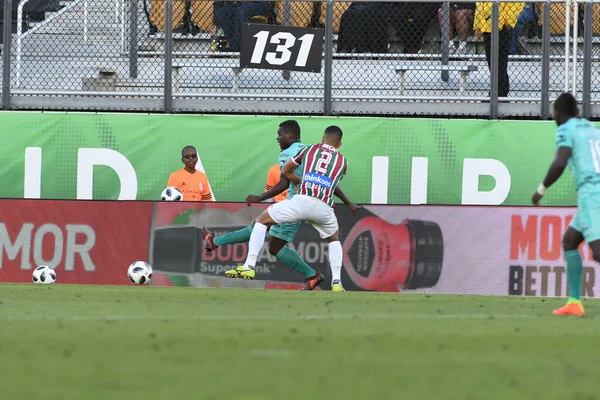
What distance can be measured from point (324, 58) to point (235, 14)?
1.44 metres

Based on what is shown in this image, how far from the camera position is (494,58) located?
17031 millimetres

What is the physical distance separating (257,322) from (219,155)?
911 cm

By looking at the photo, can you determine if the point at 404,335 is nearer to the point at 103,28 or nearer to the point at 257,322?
the point at 257,322

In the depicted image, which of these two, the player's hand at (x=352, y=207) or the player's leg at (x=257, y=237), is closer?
the player's leg at (x=257, y=237)

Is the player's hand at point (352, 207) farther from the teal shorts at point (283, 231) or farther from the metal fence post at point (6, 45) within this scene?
the metal fence post at point (6, 45)

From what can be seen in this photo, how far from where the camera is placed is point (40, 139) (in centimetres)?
1708

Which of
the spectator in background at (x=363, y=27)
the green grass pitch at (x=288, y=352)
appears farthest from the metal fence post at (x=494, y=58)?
the green grass pitch at (x=288, y=352)

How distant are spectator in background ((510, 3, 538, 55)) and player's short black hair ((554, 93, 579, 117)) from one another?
311 inches

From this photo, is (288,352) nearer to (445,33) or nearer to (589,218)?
(589,218)

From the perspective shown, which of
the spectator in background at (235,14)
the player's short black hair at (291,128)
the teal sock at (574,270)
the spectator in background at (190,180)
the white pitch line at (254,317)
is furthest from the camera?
the spectator in background at (235,14)

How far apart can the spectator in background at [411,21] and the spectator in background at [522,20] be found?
118 centimetres

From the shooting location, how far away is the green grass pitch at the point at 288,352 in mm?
4871

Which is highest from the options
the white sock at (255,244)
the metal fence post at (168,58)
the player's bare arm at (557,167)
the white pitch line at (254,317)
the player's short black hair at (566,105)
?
the metal fence post at (168,58)

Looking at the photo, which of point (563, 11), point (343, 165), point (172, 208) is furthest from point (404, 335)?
point (563, 11)
